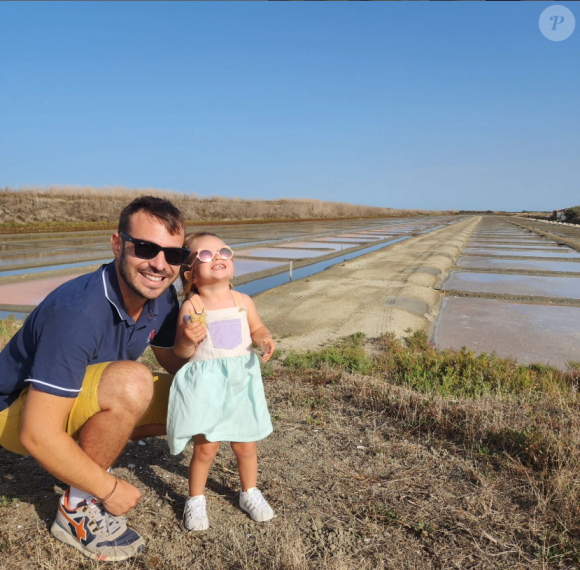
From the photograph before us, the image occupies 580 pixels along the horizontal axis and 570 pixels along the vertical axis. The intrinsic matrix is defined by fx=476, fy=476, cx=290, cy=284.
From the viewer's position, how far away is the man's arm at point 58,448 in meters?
2.05

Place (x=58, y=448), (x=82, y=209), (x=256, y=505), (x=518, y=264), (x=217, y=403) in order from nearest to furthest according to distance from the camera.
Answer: (x=58, y=448)
(x=217, y=403)
(x=256, y=505)
(x=518, y=264)
(x=82, y=209)

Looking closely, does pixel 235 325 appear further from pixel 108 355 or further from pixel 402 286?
pixel 402 286

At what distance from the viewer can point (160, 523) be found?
2467 mm

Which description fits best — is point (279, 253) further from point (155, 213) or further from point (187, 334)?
point (187, 334)

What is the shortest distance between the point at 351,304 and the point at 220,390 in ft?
17.5

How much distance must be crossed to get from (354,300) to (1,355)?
6042mm

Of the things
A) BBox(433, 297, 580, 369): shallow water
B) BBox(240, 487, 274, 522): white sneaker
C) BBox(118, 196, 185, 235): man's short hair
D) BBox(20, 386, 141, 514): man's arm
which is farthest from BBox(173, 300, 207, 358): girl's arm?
BBox(433, 297, 580, 369): shallow water

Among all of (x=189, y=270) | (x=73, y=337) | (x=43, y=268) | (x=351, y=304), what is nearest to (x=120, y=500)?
(x=73, y=337)

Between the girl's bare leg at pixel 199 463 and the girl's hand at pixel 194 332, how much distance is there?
553mm

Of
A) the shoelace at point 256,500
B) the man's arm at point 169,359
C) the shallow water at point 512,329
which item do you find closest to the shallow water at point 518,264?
the shallow water at point 512,329

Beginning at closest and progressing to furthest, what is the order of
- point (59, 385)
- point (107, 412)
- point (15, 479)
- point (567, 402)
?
point (59, 385) < point (107, 412) < point (15, 479) < point (567, 402)

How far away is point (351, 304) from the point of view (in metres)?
7.57

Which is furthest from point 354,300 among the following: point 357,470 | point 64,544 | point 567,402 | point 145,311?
point 64,544

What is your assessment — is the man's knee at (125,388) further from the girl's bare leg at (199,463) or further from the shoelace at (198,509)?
the shoelace at (198,509)
